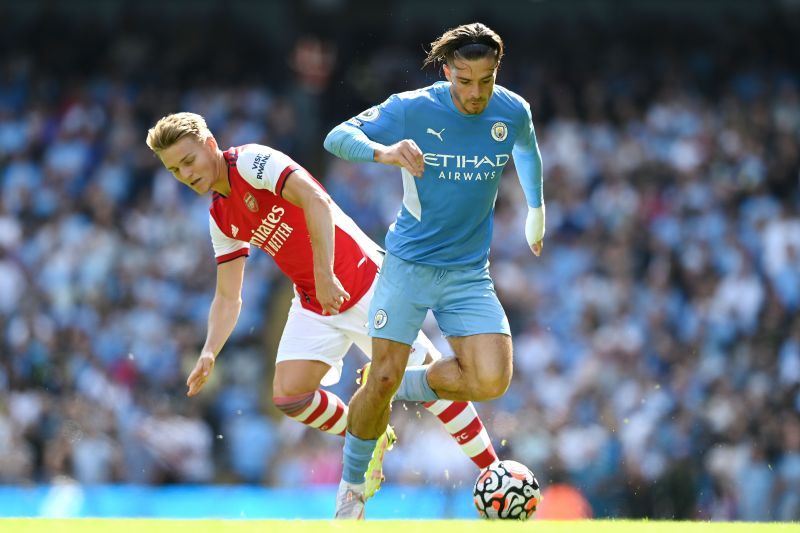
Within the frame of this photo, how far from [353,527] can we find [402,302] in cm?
165

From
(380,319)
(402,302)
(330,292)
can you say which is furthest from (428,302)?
(330,292)

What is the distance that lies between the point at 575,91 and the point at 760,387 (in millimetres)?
5746

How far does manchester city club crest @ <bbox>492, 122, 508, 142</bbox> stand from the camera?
7.46 m

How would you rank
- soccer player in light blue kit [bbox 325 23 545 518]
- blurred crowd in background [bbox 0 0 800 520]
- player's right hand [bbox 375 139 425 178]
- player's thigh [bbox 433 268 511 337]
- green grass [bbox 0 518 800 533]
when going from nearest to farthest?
green grass [bbox 0 518 800 533]
player's right hand [bbox 375 139 425 178]
soccer player in light blue kit [bbox 325 23 545 518]
player's thigh [bbox 433 268 511 337]
blurred crowd in background [bbox 0 0 800 520]

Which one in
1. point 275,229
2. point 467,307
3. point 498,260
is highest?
point 275,229

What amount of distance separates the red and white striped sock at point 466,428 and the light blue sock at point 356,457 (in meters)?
0.73

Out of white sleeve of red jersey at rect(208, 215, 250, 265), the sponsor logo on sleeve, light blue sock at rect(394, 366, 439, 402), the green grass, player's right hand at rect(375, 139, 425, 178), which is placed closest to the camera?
the green grass

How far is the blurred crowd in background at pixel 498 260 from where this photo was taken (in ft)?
45.0

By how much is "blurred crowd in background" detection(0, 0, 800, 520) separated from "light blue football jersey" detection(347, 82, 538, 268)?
5.46 metres

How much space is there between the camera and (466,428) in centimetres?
827

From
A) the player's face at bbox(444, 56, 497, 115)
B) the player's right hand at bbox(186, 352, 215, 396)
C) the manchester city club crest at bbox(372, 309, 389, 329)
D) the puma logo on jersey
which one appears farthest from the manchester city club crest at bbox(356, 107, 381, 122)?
the player's right hand at bbox(186, 352, 215, 396)

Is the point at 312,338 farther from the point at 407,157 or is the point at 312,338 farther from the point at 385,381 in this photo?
the point at 407,157

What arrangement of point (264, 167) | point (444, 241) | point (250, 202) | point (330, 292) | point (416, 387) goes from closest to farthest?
point (330, 292)
point (444, 241)
point (264, 167)
point (416, 387)
point (250, 202)

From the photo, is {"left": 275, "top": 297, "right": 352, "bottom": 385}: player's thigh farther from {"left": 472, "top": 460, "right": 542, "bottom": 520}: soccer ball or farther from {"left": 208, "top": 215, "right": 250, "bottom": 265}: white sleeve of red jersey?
{"left": 472, "top": 460, "right": 542, "bottom": 520}: soccer ball
